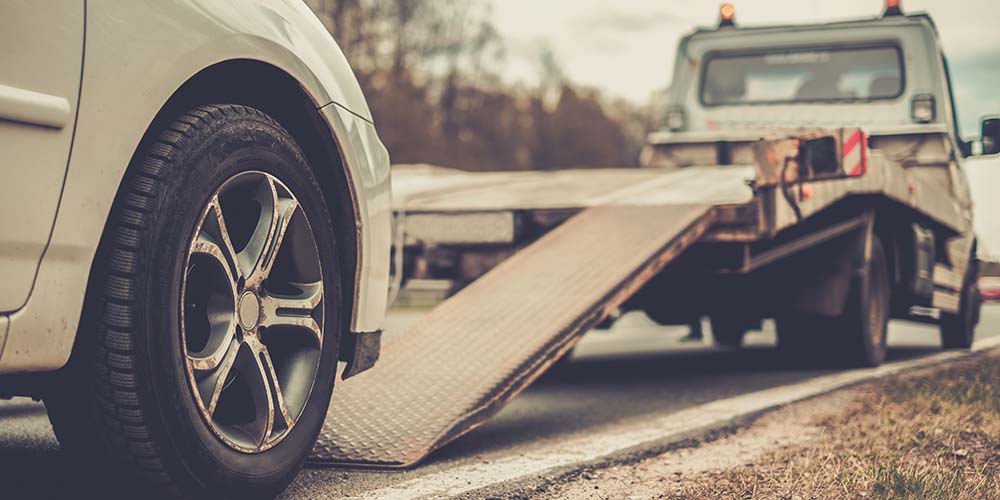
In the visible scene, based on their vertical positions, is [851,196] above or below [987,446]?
above

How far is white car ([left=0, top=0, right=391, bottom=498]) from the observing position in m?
2.27

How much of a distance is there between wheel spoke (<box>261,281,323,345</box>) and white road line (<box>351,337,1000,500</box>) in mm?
495

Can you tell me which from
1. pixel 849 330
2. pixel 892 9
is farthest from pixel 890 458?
pixel 892 9

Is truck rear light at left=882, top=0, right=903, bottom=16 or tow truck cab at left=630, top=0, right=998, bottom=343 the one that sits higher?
truck rear light at left=882, top=0, right=903, bottom=16

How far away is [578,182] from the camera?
7383 millimetres

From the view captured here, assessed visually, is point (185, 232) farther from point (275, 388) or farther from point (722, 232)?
point (722, 232)

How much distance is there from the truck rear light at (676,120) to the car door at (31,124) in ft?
26.2

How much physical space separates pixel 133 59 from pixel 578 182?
5045mm

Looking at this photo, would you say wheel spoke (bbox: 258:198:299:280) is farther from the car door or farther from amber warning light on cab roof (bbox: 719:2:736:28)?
amber warning light on cab roof (bbox: 719:2:736:28)

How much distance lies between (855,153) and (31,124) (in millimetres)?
4956

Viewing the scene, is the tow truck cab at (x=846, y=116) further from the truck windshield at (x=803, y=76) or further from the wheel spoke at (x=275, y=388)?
the wheel spoke at (x=275, y=388)

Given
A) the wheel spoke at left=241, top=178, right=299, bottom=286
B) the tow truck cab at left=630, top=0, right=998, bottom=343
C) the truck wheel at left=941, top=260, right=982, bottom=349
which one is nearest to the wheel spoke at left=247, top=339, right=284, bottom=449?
the wheel spoke at left=241, top=178, right=299, bottom=286

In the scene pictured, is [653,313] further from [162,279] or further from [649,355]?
[162,279]

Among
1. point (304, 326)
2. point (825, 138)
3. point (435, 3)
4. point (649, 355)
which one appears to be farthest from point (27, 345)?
point (435, 3)
